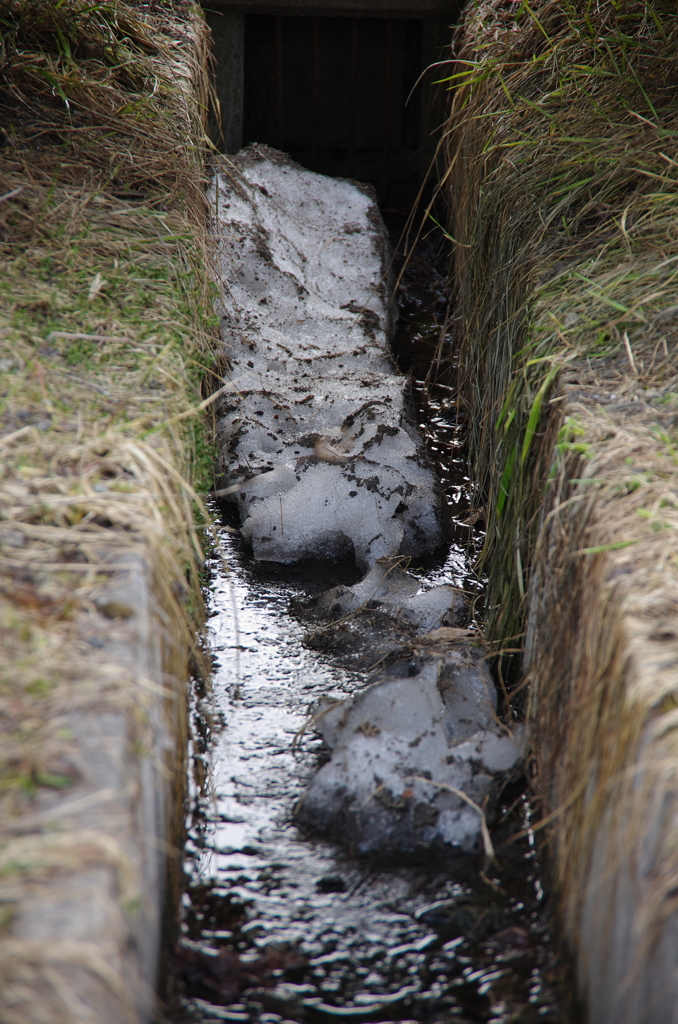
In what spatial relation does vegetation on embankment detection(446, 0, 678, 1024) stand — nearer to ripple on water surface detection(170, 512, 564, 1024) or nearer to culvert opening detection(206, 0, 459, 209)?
ripple on water surface detection(170, 512, 564, 1024)

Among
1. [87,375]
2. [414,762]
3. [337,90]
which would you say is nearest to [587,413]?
[414,762]

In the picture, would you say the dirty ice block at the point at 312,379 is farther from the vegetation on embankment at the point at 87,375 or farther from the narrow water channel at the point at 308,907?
the narrow water channel at the point at 308,907

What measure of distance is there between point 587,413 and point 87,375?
1.00 m

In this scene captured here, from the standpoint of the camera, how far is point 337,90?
16.2 ft

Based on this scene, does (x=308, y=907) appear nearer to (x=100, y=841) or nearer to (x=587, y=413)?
(x=100, y=841)

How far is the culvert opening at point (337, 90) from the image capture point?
460 centimetres

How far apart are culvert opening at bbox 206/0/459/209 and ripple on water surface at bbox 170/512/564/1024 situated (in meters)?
3.41

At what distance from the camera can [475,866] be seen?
1813mm

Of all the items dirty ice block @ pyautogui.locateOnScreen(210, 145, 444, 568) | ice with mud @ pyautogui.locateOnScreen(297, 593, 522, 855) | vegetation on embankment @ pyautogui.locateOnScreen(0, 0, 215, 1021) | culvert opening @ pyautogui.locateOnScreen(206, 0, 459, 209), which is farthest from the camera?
culvert opening @ pyautogui.locateOnScreen(206, 0, 459, 209)

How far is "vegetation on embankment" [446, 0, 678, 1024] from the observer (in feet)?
4.16

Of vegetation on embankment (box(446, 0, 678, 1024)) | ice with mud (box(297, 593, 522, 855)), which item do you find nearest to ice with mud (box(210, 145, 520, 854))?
ice with mud (box(297, 593, 522, 855))

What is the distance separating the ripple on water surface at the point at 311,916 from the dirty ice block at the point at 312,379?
2.66ft

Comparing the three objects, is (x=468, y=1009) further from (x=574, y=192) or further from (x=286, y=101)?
(x=286, y=101)

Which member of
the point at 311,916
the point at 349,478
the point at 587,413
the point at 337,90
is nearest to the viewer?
the point at 311,916
